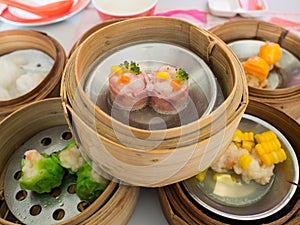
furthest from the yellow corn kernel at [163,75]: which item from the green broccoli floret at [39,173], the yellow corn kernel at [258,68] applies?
the yellow corn kernel at [258,68]

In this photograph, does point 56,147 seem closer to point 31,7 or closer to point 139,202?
point 139,202

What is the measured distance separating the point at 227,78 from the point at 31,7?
117cm

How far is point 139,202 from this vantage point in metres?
1.19

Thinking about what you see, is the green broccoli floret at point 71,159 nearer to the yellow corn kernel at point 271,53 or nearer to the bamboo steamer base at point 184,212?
the bamboo steamer base at point 184,212

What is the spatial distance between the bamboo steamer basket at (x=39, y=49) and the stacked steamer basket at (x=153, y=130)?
0.34 m

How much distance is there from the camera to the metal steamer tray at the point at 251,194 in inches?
40.4

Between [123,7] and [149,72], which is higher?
[149,72]

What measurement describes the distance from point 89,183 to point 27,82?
55 cm

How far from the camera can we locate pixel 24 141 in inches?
50.4

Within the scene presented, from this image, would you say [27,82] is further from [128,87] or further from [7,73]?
[128,87]

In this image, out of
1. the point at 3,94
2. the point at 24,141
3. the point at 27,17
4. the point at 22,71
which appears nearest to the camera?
the point at 24,141

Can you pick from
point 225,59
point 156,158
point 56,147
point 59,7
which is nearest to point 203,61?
point 225,59

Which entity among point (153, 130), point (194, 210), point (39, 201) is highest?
point (153, 130)

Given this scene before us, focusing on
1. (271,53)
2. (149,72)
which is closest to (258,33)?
(271,53)
